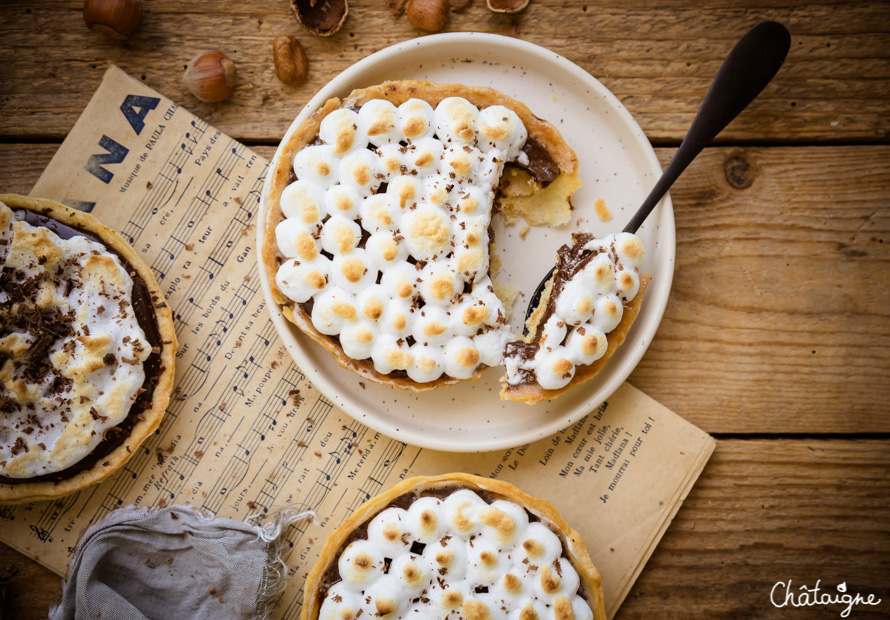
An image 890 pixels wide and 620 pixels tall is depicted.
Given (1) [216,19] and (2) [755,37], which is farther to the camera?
(1) [216,19]

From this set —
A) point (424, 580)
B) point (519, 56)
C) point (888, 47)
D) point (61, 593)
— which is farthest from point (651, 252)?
point (61, 593)

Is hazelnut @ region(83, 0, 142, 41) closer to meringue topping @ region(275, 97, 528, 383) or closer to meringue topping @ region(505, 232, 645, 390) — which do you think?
meringue topping @ region(275, 97, 528, 383)

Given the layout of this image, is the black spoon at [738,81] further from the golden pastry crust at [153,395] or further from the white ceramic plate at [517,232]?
the golden pastry crust at [153,395]

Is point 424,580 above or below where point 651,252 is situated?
below

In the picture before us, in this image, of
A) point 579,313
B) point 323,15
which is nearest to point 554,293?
point 579,313

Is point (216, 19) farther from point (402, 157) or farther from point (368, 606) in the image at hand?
point (368, 606)

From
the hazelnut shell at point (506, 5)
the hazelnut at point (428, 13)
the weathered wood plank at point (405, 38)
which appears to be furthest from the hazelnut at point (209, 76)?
the hazelnut shell at point (506, 5)

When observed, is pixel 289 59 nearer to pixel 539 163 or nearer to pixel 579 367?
pixel 539 163
